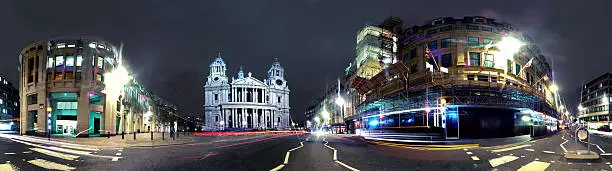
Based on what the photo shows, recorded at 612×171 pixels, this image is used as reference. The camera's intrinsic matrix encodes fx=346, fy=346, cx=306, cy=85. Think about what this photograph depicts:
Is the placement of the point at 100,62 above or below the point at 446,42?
below

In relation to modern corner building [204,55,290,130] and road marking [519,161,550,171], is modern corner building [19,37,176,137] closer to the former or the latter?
road marking [519,161,550,171]

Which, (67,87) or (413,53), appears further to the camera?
(67,87)

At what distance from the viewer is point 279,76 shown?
163875 millimetres

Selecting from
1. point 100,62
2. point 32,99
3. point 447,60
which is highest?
point 100,62

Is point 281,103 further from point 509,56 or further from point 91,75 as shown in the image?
point 509,56

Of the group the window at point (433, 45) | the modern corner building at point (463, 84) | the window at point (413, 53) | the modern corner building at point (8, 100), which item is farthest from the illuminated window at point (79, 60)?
the modern corner building at point (8, 100)

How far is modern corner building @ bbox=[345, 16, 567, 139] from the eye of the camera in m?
32.4

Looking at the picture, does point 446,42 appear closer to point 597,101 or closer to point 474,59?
point 474,59

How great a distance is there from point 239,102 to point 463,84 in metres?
118

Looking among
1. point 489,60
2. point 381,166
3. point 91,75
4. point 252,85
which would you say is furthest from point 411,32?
point 252,85

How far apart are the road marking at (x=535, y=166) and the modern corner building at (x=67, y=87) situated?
151 ft

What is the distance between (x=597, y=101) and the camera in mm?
108688

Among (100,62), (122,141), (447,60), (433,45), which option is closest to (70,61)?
(100,62)

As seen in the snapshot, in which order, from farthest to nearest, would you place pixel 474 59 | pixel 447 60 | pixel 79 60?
1. pixel 79 60
2. pixel 447 60
3. pixel 474 59
